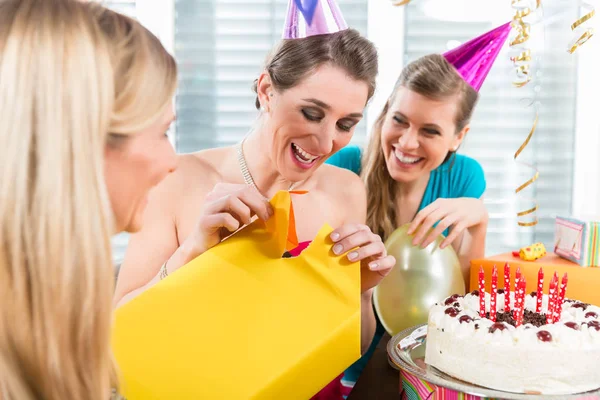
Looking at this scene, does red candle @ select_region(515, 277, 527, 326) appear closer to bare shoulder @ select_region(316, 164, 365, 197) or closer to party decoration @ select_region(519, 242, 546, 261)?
party decoration @ select_region(519, 242, 546, 261)

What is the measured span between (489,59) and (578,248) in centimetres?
57

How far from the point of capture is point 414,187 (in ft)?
6.28

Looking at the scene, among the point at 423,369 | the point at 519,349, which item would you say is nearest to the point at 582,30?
the point at 519,349

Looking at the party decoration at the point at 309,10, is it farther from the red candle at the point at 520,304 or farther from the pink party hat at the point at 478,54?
the red candle at the point at 520,304

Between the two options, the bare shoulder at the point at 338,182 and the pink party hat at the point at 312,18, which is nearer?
the pink party hat at the point at 312,18

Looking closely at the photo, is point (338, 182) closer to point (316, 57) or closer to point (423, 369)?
point (316, 57)

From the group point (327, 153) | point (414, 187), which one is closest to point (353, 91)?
point (327, 153)

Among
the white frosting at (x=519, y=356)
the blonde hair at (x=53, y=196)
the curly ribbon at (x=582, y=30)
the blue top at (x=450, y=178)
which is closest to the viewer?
the blonde hair at (x=53, y=196)

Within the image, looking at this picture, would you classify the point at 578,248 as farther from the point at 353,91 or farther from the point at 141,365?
the point at 141,365

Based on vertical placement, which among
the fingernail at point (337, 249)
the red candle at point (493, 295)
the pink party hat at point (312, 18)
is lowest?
the red candle at point (493, 295)

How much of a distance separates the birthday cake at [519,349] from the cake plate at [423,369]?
0.03 metres

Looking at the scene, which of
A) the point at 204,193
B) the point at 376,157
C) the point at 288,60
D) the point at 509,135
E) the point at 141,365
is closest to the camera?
the point at 141,365

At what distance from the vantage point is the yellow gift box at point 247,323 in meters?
0.76

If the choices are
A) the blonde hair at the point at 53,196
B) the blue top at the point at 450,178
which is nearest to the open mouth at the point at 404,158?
the blue top at the point at 450,178
